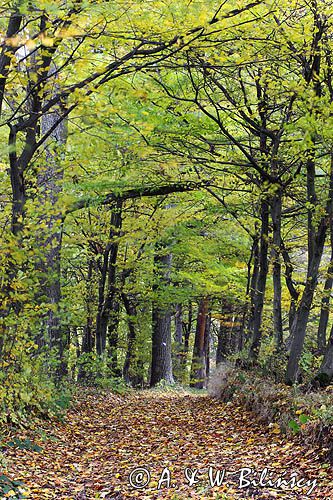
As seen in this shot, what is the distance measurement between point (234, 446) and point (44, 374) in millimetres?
3833

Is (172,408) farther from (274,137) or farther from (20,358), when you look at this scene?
(274,137)

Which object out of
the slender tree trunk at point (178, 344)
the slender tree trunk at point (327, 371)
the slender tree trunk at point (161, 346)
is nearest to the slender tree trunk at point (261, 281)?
the slender tree trunk at point (327, 371)

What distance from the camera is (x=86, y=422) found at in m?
9.99

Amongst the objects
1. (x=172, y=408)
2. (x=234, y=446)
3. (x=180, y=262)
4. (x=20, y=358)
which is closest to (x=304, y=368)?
(x=172, y=408)

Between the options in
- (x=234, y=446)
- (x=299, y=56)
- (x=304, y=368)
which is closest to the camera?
(x=234, y=446)

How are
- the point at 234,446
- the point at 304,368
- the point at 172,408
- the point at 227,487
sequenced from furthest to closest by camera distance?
the point at 172,408 < the point at 304,368 < the point at 234,446 < the point at 227,487

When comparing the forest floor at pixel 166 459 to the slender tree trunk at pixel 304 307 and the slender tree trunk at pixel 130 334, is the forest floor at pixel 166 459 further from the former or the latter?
the slender tree trunk at pixel 130 334

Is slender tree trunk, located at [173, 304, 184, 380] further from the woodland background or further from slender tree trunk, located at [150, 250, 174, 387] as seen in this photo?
the woodland background

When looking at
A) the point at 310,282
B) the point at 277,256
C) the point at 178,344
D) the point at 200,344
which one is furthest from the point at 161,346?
the point at 310,282

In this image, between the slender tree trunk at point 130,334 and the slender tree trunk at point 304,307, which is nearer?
the slender tree trunk at point 304,307

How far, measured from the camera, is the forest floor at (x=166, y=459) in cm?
544

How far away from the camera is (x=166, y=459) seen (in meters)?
6.92

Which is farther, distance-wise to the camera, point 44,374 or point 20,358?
point 44,374

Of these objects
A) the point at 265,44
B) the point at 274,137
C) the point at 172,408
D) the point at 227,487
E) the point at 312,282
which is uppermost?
the point at 265,44
